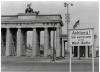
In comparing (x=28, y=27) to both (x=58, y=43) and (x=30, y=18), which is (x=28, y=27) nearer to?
(x=30, y=18)

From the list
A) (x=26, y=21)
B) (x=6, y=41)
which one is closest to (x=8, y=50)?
(x=6, y=41)

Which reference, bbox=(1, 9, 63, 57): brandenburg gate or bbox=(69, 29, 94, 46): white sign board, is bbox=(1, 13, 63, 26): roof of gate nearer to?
bbox=(1, 9, 63, 57): brandenburg gate

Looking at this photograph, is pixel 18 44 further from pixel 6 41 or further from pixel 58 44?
pixel 58 44

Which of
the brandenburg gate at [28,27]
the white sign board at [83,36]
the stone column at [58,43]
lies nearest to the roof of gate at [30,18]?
the brandenburg gate at [28,27]

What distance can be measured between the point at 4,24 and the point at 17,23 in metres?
3.50

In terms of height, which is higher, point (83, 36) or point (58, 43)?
point (83, 36)

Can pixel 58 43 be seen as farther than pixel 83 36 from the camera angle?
Yes

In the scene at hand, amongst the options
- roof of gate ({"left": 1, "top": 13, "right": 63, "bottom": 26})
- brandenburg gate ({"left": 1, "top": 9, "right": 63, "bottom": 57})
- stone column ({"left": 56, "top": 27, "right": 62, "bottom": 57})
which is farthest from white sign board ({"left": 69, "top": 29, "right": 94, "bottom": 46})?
stone column ({"left": 56, "top": 27, "right": 62, "bottom": 57})

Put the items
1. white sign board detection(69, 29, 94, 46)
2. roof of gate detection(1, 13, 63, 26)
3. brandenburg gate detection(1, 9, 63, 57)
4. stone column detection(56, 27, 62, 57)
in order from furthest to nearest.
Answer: stone column detection(56, 27, 62, 57)
brandenburg gate detection(1, 9, 63, 57)
roof of gate detection(1, 13, 63, 26)
white sign board detection(69, 29, 94, 46)

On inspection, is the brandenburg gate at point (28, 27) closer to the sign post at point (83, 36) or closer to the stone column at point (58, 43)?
the stone column at point (58, 43)

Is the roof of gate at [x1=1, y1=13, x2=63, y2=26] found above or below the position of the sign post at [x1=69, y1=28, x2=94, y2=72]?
above

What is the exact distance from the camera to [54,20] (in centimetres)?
6588

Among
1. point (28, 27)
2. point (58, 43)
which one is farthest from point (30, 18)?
point (58, 43)

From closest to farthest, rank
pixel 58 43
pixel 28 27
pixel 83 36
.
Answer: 1. pixel 83 36
2. pixel 58 43
3. pixel 28 27
